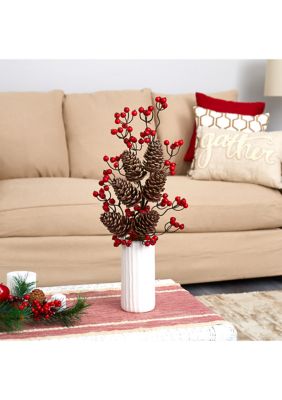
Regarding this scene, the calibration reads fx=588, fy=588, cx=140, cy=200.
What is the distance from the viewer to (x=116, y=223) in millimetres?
1441

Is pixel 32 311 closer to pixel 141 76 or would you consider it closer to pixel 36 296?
pixel 36 296

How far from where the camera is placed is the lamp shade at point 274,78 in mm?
3447

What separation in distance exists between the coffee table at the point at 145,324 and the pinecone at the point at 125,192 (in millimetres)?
282

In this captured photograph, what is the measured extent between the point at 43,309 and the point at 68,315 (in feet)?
0.20

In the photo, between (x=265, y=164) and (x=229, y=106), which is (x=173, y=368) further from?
(x=229, y=106)

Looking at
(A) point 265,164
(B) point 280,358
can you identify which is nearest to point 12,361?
(B) point 280,358

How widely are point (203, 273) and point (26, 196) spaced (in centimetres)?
89

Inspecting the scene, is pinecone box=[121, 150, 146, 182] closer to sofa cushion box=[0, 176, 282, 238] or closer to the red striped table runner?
the red striped table runner

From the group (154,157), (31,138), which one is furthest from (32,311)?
(31,138)

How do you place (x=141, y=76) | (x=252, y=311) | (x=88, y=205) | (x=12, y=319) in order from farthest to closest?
(x=141, y=76)
(x=88, y=205)
(x=252, y=311)
(x=12, y=319)

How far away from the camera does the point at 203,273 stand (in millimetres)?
2738
